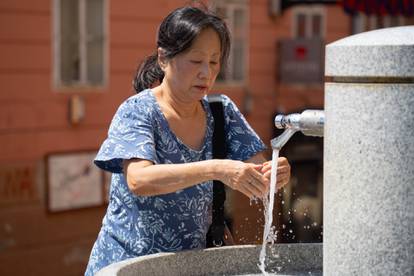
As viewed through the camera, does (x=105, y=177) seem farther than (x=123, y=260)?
Yes

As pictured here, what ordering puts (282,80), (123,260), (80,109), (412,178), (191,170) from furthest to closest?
(282,80)
(80,109)
(123,260)
(191,170)
(412,178)

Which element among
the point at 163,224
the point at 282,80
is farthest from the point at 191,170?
the point at 282,80

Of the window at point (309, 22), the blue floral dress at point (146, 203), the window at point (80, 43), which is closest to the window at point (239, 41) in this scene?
the window at point (309, 22)

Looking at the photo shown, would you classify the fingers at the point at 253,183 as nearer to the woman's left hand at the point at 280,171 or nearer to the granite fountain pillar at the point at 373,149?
the woman's left hand at the point at 280,171

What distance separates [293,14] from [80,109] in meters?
3.74

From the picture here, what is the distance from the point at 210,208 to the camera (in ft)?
9.36

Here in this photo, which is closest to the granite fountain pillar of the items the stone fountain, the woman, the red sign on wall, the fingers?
the stone fountain

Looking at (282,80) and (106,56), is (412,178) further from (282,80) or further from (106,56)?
(282,80)

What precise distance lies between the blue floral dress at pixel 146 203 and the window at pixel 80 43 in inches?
249

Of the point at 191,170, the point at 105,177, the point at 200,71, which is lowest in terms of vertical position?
the point at 105,177

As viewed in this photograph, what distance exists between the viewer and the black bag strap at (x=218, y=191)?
2869 mm

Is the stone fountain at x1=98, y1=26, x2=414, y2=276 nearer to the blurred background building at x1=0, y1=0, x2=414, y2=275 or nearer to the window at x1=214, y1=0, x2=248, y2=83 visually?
the blurred background building at x1=0, y1=0, x2=414, y2=275

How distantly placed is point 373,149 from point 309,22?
1001 cm

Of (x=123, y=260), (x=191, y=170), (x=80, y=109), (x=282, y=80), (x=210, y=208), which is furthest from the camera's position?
(x=282, y=80)
